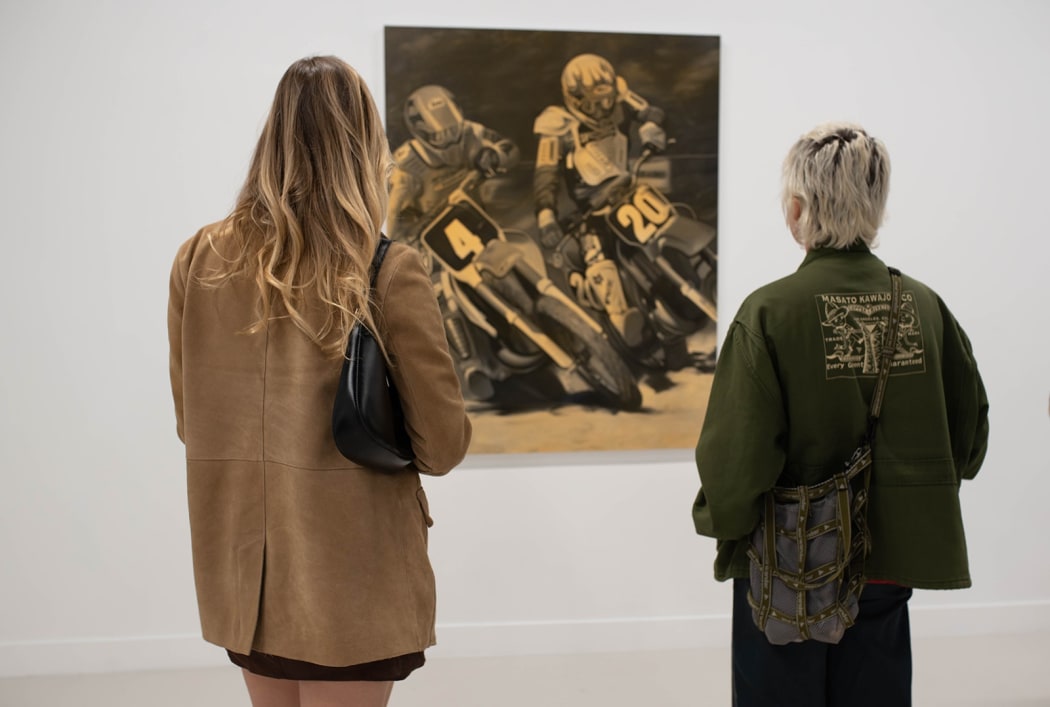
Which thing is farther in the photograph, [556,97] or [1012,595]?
[1012,595]

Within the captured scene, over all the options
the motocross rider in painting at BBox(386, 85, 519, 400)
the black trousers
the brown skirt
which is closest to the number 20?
the motocross rider in painting at BBox(386, 85, 519, 400)

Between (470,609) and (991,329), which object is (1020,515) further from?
(470,609)

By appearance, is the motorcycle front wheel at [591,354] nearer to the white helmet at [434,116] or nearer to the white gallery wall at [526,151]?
the white gallery wall at [526,151]

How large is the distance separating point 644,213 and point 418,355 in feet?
6.57

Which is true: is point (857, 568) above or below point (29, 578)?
above

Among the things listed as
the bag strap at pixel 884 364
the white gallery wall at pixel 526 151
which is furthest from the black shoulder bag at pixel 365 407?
the white gallery wall at pixel 526 151

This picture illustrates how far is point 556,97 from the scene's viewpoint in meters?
3.13

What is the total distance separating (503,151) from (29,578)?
224 centimetres

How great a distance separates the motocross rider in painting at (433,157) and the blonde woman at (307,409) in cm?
169

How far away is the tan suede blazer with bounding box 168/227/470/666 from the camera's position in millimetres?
1344

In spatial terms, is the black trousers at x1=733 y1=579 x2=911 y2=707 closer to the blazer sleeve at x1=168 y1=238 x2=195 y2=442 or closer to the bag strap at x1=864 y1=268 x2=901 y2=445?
the bag strap at x1=864 y1=268 x2=901 y2=445

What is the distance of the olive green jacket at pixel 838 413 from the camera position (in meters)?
1.64

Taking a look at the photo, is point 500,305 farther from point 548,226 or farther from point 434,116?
point 434,116

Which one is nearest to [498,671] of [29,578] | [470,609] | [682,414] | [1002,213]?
[470,609]
